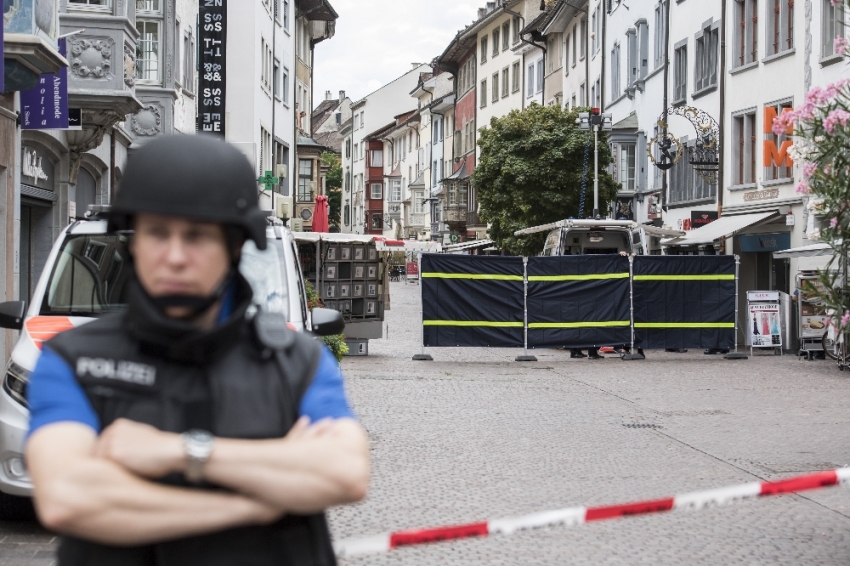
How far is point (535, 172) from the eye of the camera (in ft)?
152

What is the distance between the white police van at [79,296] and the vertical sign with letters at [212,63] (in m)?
24.6

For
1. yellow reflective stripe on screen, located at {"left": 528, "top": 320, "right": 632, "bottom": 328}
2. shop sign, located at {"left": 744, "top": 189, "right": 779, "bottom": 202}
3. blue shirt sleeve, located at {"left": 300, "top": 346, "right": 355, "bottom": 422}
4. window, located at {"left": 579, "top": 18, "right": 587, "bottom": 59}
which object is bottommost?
yellow reflective stripe on screen, located at {"left": 528, "top": 320, "right": 632, "bottom": 328}

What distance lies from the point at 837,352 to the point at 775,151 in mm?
6944

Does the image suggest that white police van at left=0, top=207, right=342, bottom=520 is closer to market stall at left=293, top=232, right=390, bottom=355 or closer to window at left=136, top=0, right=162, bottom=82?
market stall at left=293, top=232, right=390, bottom=355

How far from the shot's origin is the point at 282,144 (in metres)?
55.4

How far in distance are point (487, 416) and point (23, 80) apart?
6.72m

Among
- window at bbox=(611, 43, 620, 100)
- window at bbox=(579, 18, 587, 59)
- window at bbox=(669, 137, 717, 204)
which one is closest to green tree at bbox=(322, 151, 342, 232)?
window at bbox=(579, 18, 587, 59)

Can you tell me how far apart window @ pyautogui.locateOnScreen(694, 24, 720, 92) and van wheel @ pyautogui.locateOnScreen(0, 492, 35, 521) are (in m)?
30.3

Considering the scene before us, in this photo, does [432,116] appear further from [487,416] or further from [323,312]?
[323,312]

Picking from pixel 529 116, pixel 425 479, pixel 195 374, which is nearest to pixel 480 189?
pixel 529 116

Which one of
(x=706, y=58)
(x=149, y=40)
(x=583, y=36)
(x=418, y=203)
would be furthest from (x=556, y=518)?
(x=418, y=203)

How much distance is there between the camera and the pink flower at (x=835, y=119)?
308 inches

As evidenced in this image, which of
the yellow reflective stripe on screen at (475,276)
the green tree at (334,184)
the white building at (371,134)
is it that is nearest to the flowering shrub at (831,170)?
the yellow reflective stripe on screen at (475,276)

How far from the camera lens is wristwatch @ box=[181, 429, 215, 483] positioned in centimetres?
206
